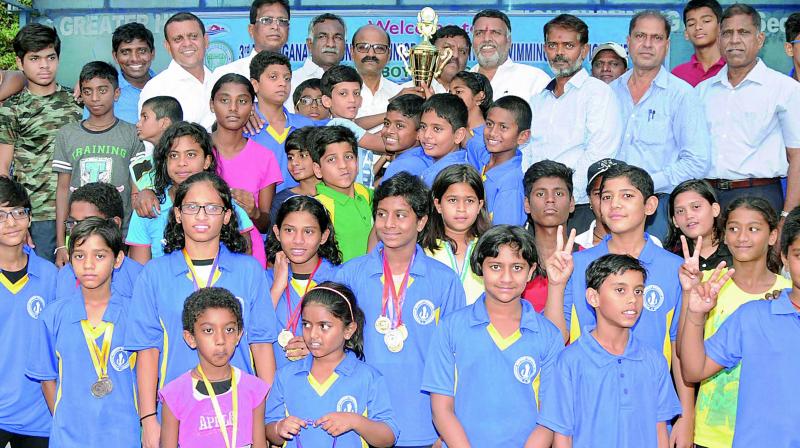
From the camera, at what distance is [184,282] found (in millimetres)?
5051

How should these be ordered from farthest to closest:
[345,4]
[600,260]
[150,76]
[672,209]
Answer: [345,4]
[150,76]
[672,209]
[600,260]

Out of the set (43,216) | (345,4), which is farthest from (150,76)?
(345,4)

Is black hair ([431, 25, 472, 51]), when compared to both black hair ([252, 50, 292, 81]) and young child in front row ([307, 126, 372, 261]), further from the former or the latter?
young child in front row ([307, 126, 372, 261])

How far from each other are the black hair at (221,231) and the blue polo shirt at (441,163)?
152 centimetres

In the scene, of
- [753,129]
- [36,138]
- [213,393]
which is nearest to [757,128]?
[753,129]

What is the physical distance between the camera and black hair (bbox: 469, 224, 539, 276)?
4988 millimetres

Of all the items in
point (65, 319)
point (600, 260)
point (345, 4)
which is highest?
point (345, 4)

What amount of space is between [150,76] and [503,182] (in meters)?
3.40

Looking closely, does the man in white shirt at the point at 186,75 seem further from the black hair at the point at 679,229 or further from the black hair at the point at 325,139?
the black hair at the point at 679,229

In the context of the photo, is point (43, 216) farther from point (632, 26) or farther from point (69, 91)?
point (632, 26)

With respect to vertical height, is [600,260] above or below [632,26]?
below

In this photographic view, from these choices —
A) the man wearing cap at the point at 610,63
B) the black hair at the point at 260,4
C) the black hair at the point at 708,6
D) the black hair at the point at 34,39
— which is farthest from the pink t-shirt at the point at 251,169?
the black hair at the point at 708,6

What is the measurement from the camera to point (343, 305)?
493 centimetres

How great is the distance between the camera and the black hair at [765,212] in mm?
5227
